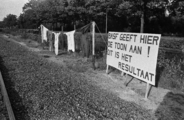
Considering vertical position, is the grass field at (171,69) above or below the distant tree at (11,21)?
below

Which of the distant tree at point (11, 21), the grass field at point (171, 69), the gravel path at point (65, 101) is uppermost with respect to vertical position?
the distant tree at point (11, 21)

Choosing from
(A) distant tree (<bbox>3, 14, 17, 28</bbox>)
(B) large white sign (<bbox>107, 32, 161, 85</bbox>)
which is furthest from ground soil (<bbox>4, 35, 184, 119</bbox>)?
(A) distant tree (<bbox>3, 14, 17, 28</bbox>)

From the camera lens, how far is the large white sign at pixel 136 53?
13.3 ft

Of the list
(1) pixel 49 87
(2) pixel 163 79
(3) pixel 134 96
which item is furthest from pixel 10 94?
(2) pixel 163 79

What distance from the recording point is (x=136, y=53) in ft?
15.4

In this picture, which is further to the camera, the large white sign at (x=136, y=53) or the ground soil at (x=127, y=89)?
the ground soil at (x=127, y=89)

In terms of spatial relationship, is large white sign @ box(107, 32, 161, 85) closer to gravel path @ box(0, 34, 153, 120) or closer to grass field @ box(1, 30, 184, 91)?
gravel path @ box(0, 34, 153, 120)

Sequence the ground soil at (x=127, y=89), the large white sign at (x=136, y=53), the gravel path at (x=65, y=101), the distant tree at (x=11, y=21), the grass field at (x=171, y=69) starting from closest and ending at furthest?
the gravel path at (x=65, y=101) → the large white sign at (x=136, y=53) → the ground soil at (x=127, y=89) → the grass field at (x=171, y=69) → the distant tree at (x=11, y=21)

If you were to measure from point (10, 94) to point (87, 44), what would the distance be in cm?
577

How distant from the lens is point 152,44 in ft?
13.2

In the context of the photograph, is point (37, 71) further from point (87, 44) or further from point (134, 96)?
point (134, 96)

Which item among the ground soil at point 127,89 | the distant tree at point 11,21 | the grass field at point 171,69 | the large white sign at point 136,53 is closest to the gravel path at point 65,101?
the ground soil at point 127,89

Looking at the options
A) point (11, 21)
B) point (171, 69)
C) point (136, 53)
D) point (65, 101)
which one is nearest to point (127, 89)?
point (136, 53)

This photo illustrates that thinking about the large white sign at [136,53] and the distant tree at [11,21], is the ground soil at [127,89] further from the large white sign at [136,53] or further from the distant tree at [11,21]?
the distant tree at [11,21]
